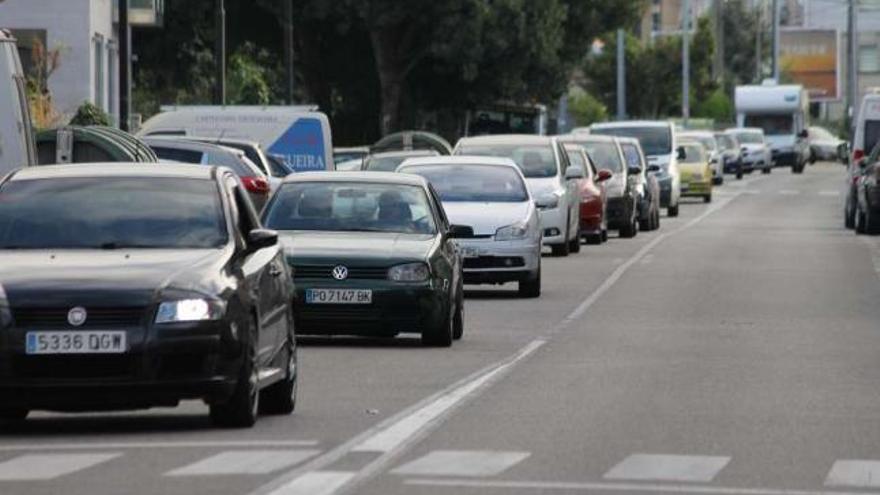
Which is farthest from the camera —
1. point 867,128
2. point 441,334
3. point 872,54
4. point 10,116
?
point 872,54

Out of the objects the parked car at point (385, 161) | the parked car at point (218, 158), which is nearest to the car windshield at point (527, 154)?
the parked car at point (385, 161)

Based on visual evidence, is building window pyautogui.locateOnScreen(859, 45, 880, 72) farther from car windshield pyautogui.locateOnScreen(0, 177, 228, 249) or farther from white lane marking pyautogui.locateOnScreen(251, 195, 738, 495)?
car windshield pyautogui.locateOnScreen(0, 177, 228, 249)

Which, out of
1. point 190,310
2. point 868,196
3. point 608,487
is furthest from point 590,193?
point 608,487

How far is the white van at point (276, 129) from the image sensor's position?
144 feet

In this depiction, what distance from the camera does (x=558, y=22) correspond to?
73.4m

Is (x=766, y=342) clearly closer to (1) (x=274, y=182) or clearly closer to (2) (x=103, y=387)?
(2) (x=103, y=387)

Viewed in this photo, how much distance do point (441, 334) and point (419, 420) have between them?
6.72 meters

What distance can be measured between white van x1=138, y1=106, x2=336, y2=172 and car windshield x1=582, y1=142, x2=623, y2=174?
6.00m

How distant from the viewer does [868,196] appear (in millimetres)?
49062

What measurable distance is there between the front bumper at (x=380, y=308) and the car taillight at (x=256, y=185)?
39.1ft

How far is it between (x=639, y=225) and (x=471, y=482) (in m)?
39.8

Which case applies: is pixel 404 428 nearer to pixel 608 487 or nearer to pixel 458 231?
pixel 608 487

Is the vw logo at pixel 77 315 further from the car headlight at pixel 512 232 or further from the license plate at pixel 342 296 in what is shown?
the car headlight at pixel 512 232

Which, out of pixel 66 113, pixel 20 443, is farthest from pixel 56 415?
pixel 66 113
